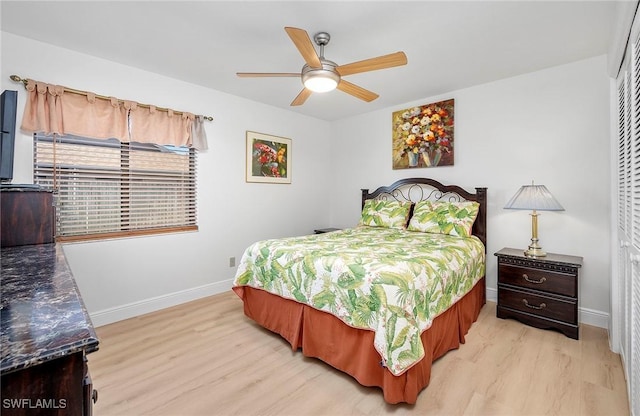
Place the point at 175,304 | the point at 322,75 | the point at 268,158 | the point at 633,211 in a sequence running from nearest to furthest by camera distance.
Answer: the point at 633,211
the point at 322,75
the point at 175,304
the point at 268,158

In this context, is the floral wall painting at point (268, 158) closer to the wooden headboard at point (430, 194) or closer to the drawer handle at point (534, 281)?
the wooden headboard at point (430, 194)

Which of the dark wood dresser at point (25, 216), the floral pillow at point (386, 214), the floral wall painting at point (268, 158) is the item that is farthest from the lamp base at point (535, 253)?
the dark wood dresser at point (25, 216)

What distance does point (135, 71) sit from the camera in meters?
3.03

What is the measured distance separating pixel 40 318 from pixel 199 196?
2.95 m

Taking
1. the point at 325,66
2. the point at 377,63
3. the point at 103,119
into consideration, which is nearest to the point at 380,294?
the point at 377,63

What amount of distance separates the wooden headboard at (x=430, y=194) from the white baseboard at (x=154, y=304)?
2423 mm

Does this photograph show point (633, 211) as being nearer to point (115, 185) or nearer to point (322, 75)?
point (322, 75)

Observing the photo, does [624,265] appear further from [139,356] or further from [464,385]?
[139,356]

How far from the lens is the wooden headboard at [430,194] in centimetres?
339

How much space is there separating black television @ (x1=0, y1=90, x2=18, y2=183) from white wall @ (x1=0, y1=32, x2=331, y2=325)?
677mm

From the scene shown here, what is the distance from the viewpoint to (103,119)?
282 cm

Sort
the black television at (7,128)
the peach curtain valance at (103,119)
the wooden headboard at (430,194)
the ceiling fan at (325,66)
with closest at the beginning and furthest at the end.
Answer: the black television at (7,128)
the ceiling fan at (325,66)
the peach curtain valance at (103,119)
the wooden headboard at (430,194)

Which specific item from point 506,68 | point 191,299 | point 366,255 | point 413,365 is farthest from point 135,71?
point 506,68

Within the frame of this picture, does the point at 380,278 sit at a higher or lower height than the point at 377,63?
lower
